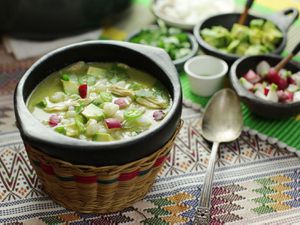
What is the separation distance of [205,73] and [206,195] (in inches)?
23.4

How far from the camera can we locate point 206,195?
4.21ft

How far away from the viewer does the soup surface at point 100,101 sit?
123cm

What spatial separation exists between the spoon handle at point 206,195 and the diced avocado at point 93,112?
0.32 m

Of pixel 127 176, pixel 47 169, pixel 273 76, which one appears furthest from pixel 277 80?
pixel 47 169

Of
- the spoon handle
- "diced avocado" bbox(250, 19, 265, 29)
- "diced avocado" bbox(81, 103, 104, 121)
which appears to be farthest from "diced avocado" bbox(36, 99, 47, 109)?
"diced avocado" bbox(250, 19, 265, 29)

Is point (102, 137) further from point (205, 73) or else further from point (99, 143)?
point (205, 73)

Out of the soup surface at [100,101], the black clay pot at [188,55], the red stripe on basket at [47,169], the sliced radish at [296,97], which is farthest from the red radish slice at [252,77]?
the red stripe on basket at [47,169]

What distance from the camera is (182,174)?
4.64 feet

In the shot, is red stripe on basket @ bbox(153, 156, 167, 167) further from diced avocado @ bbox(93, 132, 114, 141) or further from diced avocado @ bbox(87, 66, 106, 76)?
diced avocado @ bbox(87, 66, 106, 76)

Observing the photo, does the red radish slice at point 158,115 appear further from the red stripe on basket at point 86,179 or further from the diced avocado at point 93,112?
the red stripe on basket at point 86,179

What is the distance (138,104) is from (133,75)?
13cm

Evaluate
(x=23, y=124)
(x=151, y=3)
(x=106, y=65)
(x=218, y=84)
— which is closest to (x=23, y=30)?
(x=151, y=3)

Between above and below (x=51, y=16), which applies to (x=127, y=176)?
above

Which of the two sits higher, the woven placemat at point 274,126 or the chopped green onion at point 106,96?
the chopped green onion at point 106,96
